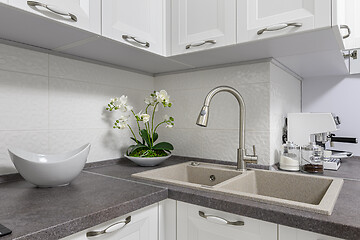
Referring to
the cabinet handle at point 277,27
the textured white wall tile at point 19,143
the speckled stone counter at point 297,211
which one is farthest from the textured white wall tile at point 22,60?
the cabinet handle at point 277,27

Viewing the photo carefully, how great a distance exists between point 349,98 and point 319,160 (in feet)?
2.61

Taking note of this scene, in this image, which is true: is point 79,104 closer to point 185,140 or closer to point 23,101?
point 23,101

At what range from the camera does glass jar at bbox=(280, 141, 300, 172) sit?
1.27 meters

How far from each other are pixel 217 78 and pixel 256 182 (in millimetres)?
677

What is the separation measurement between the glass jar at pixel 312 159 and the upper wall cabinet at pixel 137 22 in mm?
942

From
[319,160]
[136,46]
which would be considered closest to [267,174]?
[319,160]

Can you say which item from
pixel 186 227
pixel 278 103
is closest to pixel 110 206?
pixel 186 227

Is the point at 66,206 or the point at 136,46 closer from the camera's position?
the point at 66,206

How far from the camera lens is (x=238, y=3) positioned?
1.09m

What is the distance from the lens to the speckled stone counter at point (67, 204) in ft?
2.06

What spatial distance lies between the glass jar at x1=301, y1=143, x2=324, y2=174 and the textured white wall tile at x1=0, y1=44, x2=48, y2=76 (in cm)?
140

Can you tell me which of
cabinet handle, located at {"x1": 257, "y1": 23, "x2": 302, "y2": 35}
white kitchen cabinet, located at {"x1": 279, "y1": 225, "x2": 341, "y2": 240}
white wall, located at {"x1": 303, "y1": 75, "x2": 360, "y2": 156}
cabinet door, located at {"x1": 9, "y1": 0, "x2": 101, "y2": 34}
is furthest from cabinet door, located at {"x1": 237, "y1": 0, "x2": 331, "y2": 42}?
white wall, located at {"x1": 303, "y1": 75, "x2": 360, "y2": 156}

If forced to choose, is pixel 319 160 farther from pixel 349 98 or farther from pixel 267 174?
pixel 349 98

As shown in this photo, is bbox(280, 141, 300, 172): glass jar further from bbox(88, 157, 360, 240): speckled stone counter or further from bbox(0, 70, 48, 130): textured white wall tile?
bbox(0, 70, 48, 130): textured white wall tile
